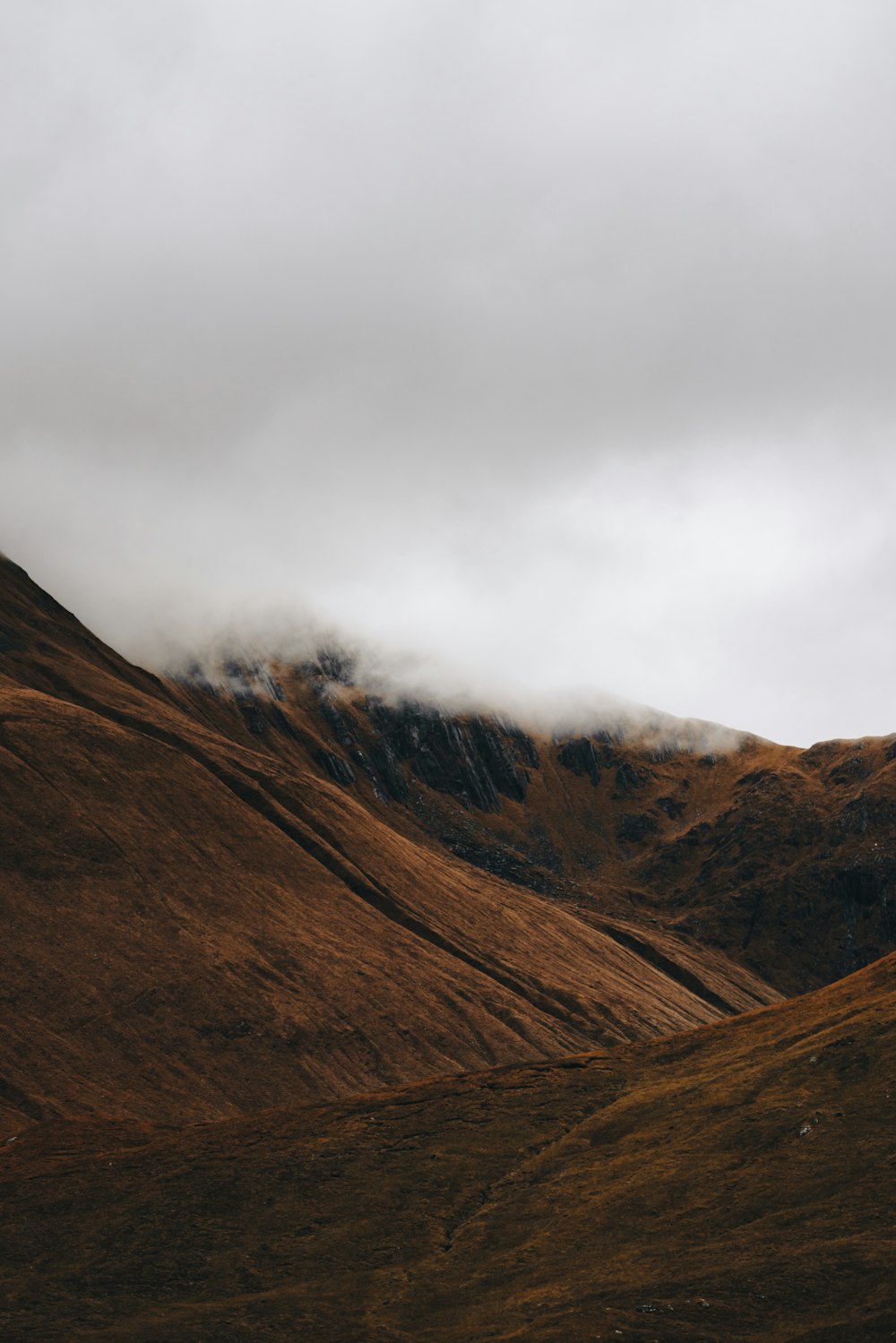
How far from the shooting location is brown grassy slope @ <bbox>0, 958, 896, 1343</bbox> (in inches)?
2562

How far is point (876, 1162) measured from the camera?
7412cm

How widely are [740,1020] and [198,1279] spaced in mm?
61052

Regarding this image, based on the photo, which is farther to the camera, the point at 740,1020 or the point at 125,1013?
the point at 125,1013

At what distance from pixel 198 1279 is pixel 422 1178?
20.2 metres

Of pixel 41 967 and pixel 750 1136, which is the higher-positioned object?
pixel 750 1136

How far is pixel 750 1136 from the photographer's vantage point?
277ft

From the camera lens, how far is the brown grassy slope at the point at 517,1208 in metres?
65.1

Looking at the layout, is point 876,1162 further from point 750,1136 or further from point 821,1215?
point 750,1136

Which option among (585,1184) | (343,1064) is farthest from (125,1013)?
(585,1184)

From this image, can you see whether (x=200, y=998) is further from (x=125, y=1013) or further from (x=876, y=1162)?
(x=876, y=1162)

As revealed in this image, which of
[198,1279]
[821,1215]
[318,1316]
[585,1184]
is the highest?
[821,1215]

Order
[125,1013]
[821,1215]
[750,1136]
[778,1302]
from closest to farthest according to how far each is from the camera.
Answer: [778,1302] < [821,1215] < [750,1136] < [125,1013]

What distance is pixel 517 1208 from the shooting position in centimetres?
8531

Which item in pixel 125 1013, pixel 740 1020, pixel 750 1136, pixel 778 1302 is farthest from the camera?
pixel 125 1013
